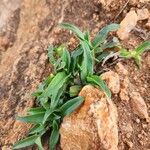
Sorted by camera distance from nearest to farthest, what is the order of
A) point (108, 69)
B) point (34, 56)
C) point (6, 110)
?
point (108, 69) < point (6, 110) < point (34, 56)

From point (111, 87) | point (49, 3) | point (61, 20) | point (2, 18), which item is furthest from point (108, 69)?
point (2, 18)

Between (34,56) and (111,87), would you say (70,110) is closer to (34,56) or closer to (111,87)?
(111,87)

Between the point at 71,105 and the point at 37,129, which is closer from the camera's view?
the point at 71,105

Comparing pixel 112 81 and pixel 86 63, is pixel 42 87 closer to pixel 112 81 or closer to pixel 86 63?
pixel 86 63

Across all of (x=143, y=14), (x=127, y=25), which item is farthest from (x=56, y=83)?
(x=143, y=14)

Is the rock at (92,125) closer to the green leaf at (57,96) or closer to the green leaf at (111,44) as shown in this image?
the green leaf at (57,96)
